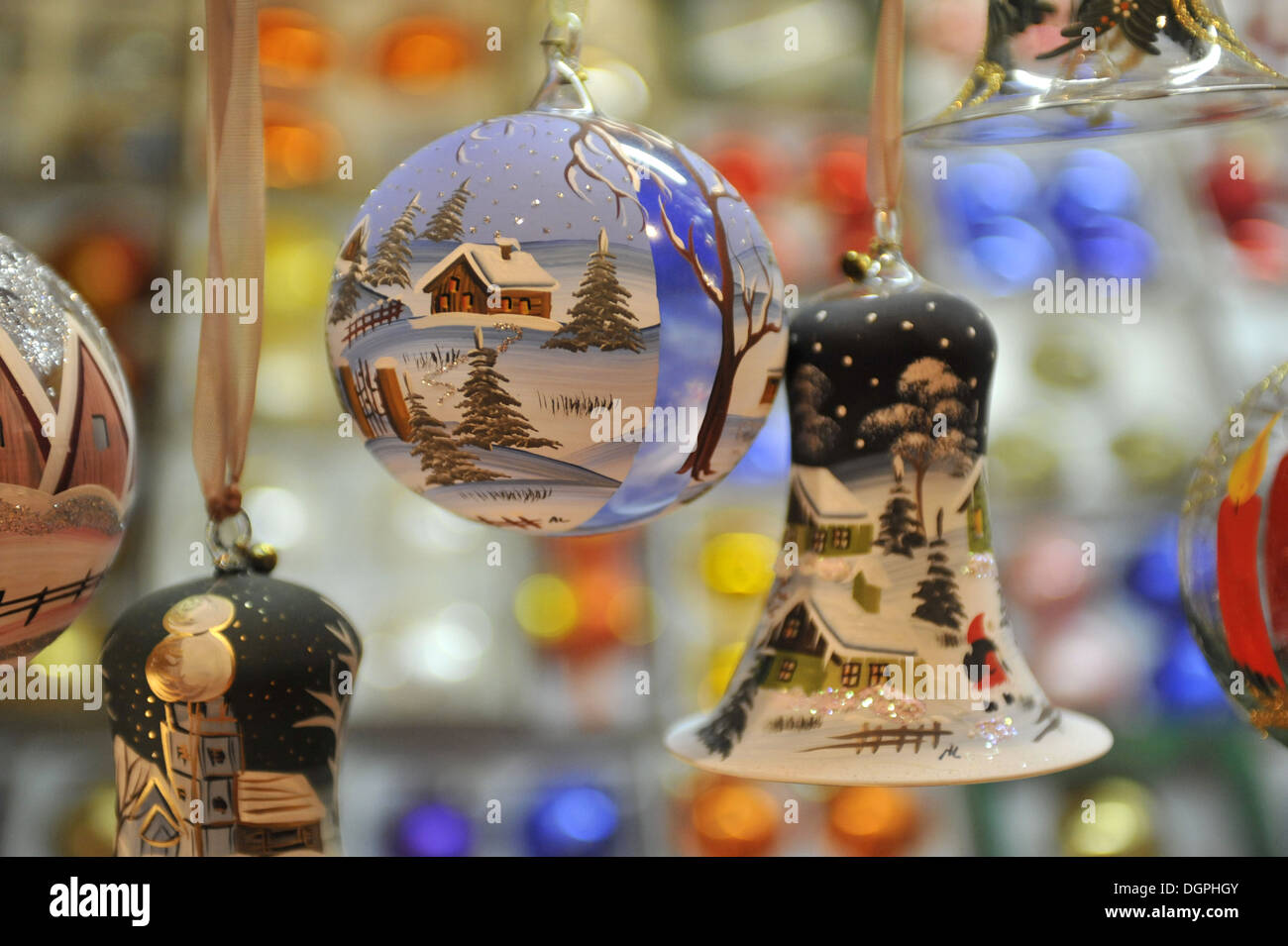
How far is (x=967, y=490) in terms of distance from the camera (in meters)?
1.13

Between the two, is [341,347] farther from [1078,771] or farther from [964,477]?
[1078,771]

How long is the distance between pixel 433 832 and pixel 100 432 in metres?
1.36

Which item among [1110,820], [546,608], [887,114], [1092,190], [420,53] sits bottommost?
[1110,820]

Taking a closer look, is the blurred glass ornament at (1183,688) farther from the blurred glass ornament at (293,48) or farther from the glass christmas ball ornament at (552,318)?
the blurred glass ornament at (293,48)

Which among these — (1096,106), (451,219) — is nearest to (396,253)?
(451,219)

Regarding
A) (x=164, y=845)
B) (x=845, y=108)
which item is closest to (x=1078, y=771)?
(x=845, y=108)

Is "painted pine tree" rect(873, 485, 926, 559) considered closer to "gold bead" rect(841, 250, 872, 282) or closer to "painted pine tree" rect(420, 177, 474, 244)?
"gold bead" rect(841, 250, 872, 282)

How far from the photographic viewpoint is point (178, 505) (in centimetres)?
225

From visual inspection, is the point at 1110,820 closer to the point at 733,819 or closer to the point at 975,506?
the point at 733,819

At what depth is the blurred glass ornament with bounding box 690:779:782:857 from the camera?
225 cm

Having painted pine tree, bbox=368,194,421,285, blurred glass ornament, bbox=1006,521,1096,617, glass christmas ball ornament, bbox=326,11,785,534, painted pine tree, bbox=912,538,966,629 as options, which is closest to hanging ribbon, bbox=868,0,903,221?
glass christmas ball ornament, bbox=326,11,785,534

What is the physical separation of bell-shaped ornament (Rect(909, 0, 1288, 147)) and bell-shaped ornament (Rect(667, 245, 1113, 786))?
0.16m

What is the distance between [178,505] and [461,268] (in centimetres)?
149

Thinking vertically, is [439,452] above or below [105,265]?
below
